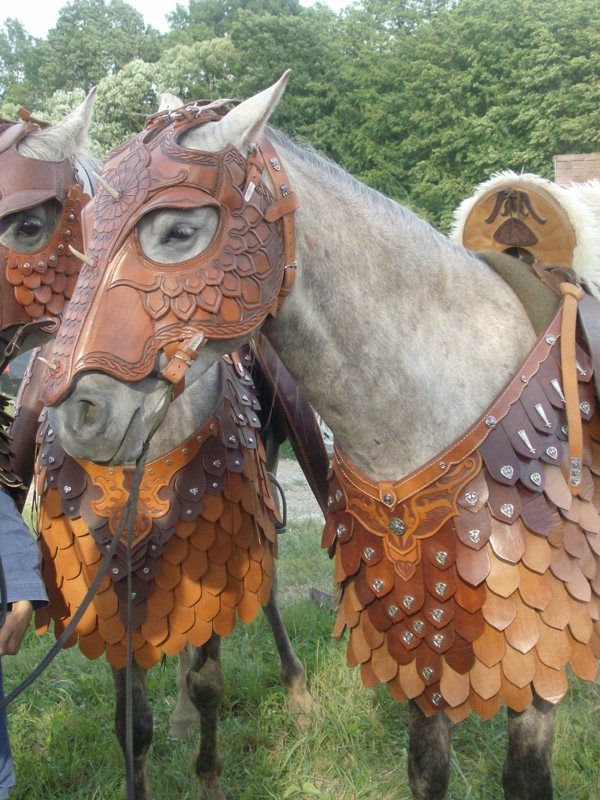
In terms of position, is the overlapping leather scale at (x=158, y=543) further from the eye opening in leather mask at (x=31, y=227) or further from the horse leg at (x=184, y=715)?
the horse leg at (x=184, y=715)

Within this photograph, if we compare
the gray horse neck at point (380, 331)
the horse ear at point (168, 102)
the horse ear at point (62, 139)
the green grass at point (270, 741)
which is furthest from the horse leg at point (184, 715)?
the horse ear at point (168, 102)

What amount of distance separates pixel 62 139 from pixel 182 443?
1158mm

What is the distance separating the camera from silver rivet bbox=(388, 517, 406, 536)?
1656mm

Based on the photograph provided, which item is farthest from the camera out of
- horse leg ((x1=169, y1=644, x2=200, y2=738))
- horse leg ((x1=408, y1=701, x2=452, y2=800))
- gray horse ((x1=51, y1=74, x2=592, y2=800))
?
horse leg ((x1=169, y1=644, x2=200, y2=738))

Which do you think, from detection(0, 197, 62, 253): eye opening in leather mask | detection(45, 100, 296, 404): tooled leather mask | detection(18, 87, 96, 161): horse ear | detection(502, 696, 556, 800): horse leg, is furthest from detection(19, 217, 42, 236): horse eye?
detection(502, 696, 556, 800): horse leg

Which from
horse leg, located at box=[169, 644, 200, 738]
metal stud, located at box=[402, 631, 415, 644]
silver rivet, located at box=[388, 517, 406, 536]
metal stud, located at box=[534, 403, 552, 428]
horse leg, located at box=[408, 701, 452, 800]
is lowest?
horse leg, located at box=[169, 644, 200, 738]

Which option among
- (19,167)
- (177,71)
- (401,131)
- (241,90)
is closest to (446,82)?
(401,131)

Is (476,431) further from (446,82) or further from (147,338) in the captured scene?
(446,82)

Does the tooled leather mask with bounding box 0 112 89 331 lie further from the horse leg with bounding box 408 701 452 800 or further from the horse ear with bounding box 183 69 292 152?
the horse leg with bounding box 408 701 452 800

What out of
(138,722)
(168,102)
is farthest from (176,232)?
(138,722)

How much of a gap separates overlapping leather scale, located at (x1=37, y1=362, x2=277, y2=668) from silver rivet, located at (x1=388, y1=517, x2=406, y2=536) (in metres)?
0.67

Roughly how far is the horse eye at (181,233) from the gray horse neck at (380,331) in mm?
271

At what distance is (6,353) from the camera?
6.82ft

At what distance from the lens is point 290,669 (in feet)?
10.6
